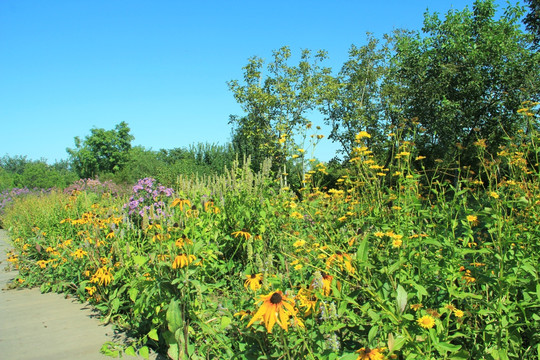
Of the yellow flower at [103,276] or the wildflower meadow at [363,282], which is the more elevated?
the wildflower meadow at [363,282]

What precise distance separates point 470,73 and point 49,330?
12.9 metres

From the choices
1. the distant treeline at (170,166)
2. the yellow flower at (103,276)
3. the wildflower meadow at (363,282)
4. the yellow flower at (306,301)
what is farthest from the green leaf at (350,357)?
the distant treeline at (170,166)

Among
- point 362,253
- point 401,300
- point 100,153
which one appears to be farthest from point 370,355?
point 100,153

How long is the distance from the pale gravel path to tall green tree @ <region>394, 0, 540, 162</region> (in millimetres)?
10515

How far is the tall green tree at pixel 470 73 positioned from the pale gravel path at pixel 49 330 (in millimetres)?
10515

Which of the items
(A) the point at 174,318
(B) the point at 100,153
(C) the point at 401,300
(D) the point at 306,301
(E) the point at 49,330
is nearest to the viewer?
(C) the point at 401,300

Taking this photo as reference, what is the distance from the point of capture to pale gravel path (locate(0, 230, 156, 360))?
2602mm

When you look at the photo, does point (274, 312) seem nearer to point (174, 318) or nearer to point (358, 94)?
point (174, 318)

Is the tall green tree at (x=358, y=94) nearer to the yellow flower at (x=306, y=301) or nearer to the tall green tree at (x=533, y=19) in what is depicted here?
the tall green tree at (x=533, y=19)

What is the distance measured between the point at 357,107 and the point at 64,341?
19.8 m

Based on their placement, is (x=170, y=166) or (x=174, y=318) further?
(x=170, y=166)

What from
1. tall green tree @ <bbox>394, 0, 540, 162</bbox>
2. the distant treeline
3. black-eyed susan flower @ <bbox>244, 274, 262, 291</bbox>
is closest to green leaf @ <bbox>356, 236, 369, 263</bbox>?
black-eyed susan flower @ <bbox>244, 274, 262, 291</bbox>

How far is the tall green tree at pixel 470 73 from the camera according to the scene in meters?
11.9

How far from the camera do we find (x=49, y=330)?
9.90 feet
